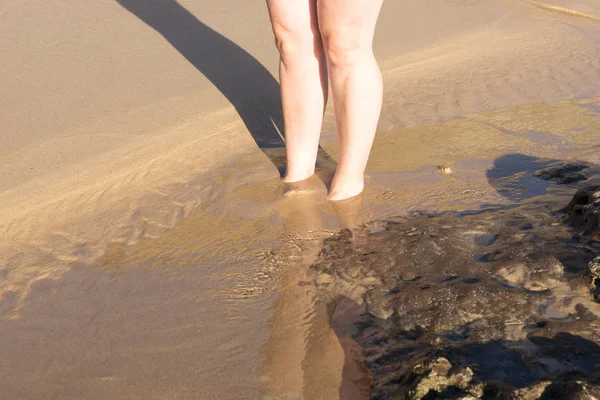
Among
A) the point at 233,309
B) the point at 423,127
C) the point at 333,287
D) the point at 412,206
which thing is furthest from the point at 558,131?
the point at 233,309

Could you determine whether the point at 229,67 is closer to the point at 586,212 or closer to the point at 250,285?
the point at 250,285

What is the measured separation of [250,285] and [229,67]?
2248 millimetres

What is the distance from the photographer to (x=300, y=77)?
2.64m

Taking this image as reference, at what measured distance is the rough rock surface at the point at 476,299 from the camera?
1.47m

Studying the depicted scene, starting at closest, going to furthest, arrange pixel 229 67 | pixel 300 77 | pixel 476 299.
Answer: pixel 476 299 < pixel 300 77 < pixel 229 67

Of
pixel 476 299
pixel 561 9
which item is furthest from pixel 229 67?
pixel 561 9

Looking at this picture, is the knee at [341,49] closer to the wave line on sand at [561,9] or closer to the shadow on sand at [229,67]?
the shadow on sand at [229,67]

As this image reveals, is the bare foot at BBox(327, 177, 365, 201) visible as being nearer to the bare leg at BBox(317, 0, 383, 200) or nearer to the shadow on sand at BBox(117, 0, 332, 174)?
the bare leg at BBox(317, 0, 383, 200)

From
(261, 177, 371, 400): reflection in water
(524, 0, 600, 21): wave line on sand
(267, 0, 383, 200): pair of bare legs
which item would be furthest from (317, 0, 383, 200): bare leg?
(524, 0, 600, 21): wave line on sand

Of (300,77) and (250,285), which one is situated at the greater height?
(300,77)

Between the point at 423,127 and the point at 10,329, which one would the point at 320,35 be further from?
the point at 10,329

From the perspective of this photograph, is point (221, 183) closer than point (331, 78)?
No

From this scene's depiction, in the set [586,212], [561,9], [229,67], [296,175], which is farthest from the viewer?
[561,9]

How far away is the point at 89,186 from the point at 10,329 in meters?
0.95
